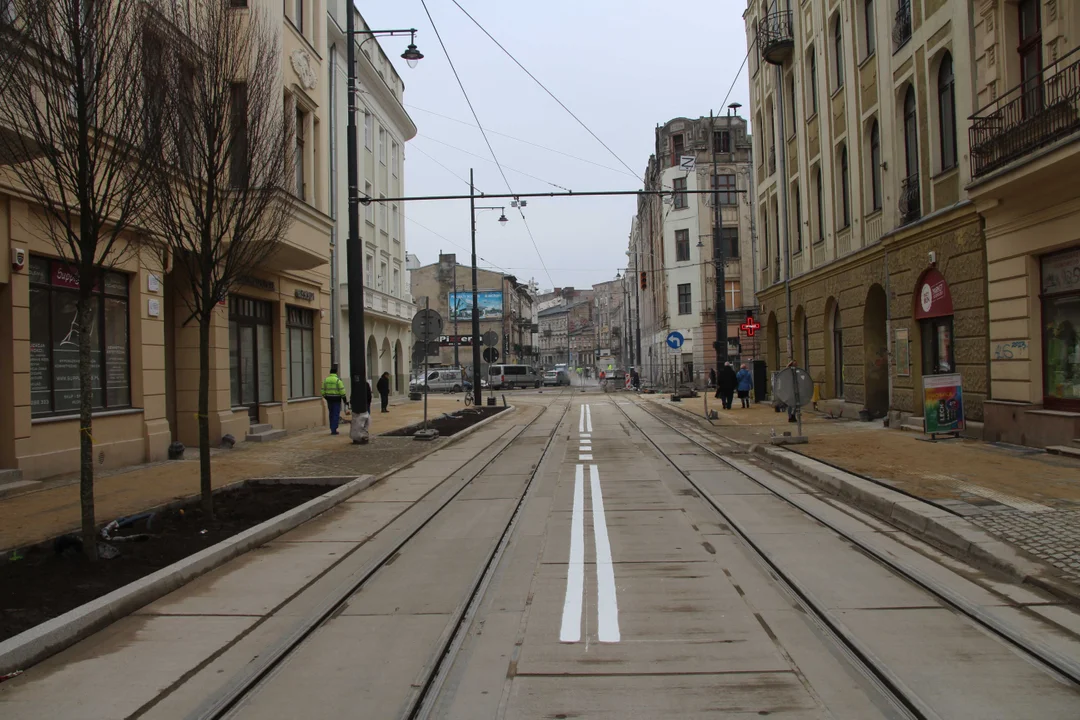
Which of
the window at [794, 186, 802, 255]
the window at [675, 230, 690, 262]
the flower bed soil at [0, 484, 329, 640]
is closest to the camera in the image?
the flower bed soil at [0, 484, 329, 640]

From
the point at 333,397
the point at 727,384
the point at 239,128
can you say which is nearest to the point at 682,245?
the point at 727,384

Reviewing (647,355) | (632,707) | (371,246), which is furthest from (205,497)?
(647,355)

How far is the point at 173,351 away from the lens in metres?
16.3

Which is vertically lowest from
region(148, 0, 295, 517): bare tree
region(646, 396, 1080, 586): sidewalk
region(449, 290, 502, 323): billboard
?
region(646, 396, 1080, 586): sidewalk

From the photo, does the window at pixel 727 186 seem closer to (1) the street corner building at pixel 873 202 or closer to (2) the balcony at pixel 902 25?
(1) the street corner building at pixel 873 202

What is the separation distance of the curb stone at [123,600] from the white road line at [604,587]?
329 cm

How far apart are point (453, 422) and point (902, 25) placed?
14985 mm

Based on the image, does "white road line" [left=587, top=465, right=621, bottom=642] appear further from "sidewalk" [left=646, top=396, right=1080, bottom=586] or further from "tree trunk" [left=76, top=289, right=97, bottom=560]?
"tree trunk" [left=76, top=289, right=97, bottom=560]

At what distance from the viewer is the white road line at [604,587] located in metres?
5.04

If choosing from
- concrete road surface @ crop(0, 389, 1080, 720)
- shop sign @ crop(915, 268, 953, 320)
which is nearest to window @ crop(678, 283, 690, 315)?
shop sign @ crop(915, 268, 953, 320)

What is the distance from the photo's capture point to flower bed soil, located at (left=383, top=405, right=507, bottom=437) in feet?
65.3

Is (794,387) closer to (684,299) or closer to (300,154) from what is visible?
(300,154)

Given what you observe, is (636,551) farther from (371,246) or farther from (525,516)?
(371,246)

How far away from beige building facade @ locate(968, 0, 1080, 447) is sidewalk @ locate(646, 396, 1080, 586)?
0.94 meters
